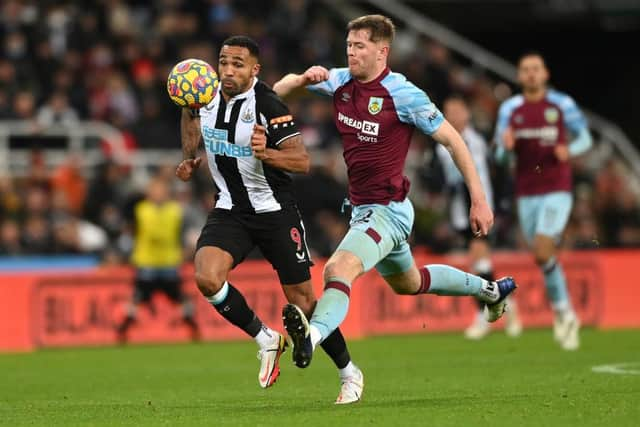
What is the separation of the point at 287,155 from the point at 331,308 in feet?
3.75

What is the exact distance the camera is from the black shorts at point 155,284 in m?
16.7

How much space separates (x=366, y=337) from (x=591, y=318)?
3.32m

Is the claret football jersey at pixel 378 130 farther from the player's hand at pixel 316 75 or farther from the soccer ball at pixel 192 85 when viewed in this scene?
the soccer ball at pixel 192 85

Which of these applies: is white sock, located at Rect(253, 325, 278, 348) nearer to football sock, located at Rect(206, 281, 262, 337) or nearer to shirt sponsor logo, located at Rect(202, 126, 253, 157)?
football sock, located at Rect(206, 281, 262, 337)

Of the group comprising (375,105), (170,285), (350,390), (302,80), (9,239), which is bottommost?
(170,285)

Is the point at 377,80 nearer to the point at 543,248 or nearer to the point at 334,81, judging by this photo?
the point at 334,81

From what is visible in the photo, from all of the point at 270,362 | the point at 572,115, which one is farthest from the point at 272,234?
the point at 572,115

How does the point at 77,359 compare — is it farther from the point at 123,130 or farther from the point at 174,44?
the point at 174,44

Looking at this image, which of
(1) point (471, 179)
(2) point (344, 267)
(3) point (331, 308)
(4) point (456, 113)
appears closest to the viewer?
(3) point (331, 308)

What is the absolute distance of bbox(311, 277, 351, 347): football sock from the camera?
829cm

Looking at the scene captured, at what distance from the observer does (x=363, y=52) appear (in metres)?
8.93

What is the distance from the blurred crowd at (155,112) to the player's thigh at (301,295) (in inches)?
259

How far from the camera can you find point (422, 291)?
31.7ft

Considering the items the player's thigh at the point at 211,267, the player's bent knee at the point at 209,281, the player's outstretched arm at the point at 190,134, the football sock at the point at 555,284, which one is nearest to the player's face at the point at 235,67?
the player's outstretched arm at the point at 190,134
